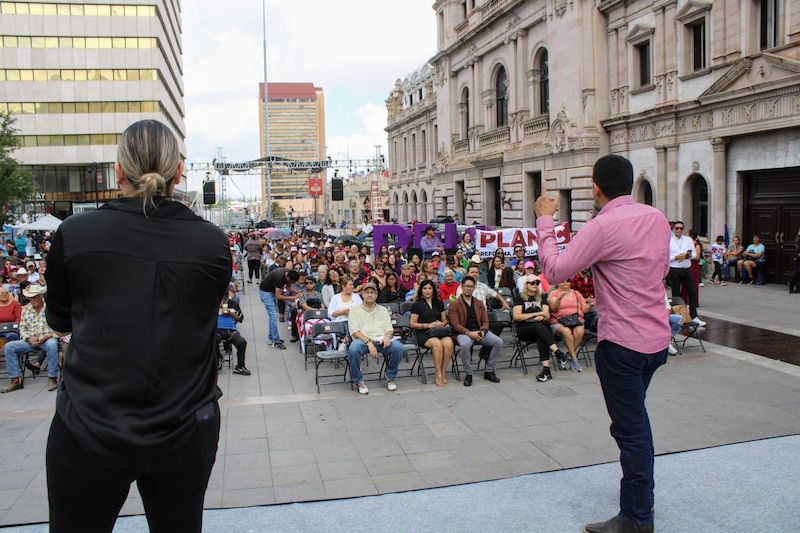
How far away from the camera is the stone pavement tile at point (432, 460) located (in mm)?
5918

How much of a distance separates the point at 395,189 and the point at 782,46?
46563 mm

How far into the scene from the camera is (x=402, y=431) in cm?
710

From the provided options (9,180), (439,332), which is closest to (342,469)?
(439,332)

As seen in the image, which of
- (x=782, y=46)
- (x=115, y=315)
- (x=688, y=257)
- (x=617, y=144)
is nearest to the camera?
(x=115, y=315)

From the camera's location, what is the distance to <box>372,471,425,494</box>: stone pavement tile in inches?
213

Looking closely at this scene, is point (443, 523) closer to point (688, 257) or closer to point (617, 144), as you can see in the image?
point (688, 257)

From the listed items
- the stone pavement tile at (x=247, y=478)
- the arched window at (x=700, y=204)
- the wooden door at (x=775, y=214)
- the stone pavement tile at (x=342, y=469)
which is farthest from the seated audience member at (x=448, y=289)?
the arched window at (x=700, y=204)

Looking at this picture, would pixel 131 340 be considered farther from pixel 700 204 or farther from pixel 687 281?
pixel 700 204

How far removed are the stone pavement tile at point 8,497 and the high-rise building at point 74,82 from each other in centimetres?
5134

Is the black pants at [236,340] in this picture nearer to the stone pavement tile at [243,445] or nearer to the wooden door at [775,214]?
the stone pavement tile at [243,445]

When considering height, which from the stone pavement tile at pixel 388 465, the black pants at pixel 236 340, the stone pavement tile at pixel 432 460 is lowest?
the stone pavement tile at pixel 388 465

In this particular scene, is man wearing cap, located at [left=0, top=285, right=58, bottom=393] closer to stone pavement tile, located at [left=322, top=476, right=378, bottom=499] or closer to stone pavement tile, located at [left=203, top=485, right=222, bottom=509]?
stone pavement tile, located at [left=203, top=485, right=222, bottom=509]

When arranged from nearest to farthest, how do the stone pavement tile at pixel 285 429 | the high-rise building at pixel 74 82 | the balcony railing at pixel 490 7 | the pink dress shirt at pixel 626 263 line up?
the pink dress shirt at pixel 626 263 → the stone pavement tile at pixel 285 429 → the balcony railing at pixel 490 7 → the high-rise building at pixel 74 82

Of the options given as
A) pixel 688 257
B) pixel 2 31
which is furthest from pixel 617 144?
pixel 2 31
